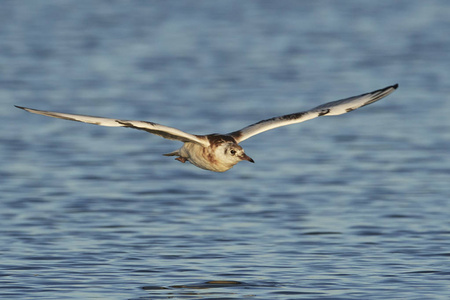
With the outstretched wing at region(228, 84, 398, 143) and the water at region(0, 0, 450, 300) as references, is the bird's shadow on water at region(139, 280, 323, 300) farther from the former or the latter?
the outstretched wing at region(228, 84, 398, 143)

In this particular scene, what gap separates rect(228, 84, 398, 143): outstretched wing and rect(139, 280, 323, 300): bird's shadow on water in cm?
193

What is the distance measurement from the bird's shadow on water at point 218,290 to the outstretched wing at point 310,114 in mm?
1930

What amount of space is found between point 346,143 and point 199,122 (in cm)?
346

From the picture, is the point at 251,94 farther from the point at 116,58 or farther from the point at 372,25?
the point at 372,25

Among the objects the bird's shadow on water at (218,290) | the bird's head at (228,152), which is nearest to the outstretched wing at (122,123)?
the bird's head at (228,152)

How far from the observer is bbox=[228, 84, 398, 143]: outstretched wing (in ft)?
45.0

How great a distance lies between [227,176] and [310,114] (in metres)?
5.74

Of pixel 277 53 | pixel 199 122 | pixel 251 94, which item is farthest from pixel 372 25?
pixel 199 122

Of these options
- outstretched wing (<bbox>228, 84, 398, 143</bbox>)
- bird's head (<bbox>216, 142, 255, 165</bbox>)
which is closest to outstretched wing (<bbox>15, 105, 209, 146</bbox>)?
Result: bird's head (<bbox>216, 142, 255, 165</bbox>)

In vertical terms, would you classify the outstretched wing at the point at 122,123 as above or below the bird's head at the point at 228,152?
above

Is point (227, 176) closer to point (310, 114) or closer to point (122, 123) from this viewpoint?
point (310, 114)

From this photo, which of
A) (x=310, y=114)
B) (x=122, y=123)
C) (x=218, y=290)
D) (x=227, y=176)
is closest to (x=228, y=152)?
(x=310, y=114)

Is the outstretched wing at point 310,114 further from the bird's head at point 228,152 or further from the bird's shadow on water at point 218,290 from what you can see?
the bird's shadow on water at point 218,290

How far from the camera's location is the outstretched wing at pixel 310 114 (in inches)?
540
